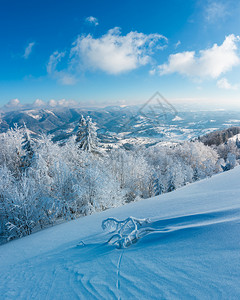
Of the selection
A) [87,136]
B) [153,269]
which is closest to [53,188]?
[87,136]

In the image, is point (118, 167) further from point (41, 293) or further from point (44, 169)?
point (41, 293)

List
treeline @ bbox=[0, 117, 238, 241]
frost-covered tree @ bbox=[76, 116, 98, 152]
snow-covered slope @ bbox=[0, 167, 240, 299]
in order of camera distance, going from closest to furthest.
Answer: snow-covered slope @ bbox=[0, 167, 240, 299] < treeline @ bbox=[0, 117, 238, 241] < frost-covered tree @ bbox=[76, 116, 98, 152]

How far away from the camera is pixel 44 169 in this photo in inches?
706

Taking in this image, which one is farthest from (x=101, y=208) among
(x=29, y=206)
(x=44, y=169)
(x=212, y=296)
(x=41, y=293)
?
(x=212, y=296)

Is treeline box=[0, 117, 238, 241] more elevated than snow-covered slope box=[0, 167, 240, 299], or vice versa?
snow-covered slope box=[0, 167, 240, 299]

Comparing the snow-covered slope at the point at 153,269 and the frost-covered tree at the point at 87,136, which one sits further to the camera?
the frost-covered tree at the point at 87,136

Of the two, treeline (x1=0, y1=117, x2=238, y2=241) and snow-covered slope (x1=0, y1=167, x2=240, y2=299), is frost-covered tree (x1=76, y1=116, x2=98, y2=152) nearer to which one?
treeline (x1=0, y1=117, x2=238, y2=241)

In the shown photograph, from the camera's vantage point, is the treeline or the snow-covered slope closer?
the snow-covered slope

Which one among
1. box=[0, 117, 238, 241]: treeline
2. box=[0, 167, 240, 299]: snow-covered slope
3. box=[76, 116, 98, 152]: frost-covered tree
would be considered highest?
box=[76, 116, 98, 152]: frost-covered tree

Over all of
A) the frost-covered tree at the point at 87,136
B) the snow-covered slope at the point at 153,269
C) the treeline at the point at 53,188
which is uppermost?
the frost-covered tree at the point at 87,136

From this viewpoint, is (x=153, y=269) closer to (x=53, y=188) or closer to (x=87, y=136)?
(x=53, y=188)

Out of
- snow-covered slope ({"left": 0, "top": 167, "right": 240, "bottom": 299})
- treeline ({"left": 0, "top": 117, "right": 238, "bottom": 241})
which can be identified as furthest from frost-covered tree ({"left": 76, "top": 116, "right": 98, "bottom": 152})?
snow-covered slope ({"left": 0, "top": 167, "right": 240, "bottom": 299})

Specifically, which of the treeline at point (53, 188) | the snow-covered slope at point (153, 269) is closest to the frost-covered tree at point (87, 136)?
the treeline at point (53, 188)

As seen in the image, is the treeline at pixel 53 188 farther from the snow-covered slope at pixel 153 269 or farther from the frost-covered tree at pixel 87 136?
the snow-covered slope at pixel 153 269
